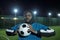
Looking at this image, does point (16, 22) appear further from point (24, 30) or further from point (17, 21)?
point (24, 30)

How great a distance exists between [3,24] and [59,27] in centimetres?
91

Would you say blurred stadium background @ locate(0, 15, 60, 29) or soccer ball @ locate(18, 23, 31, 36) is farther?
blurred stadium background @ locate(0, 15, 60, 29)

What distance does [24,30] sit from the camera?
6.32 ft

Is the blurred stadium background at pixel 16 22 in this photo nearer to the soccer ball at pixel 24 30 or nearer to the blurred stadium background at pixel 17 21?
the blurred stadium background at pixel 17 21

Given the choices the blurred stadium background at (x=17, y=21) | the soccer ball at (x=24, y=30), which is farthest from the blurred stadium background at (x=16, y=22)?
the soccer ball at (x=24, y=30)

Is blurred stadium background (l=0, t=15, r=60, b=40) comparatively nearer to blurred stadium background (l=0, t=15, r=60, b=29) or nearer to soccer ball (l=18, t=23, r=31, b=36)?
blurred stadium background (l=0, t=15, r=60, b=29)

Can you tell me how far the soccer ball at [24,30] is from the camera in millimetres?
1938

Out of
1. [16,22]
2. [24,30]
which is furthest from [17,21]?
[24,30]

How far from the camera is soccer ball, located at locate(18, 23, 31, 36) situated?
194 cm

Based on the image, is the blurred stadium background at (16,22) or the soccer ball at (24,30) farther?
the blurred stadium background at (16,22)

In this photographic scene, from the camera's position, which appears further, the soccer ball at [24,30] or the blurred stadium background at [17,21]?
the blurred stadium background at [17,21]

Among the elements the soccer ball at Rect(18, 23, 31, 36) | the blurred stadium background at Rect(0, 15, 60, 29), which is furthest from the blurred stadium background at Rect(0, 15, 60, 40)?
the soccer ball at Rect(18, 23, 31, 36)

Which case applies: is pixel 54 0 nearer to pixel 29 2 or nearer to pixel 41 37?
pixel 29 2

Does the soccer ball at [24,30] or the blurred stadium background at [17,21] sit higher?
the blurred stadium background at [17,21]
